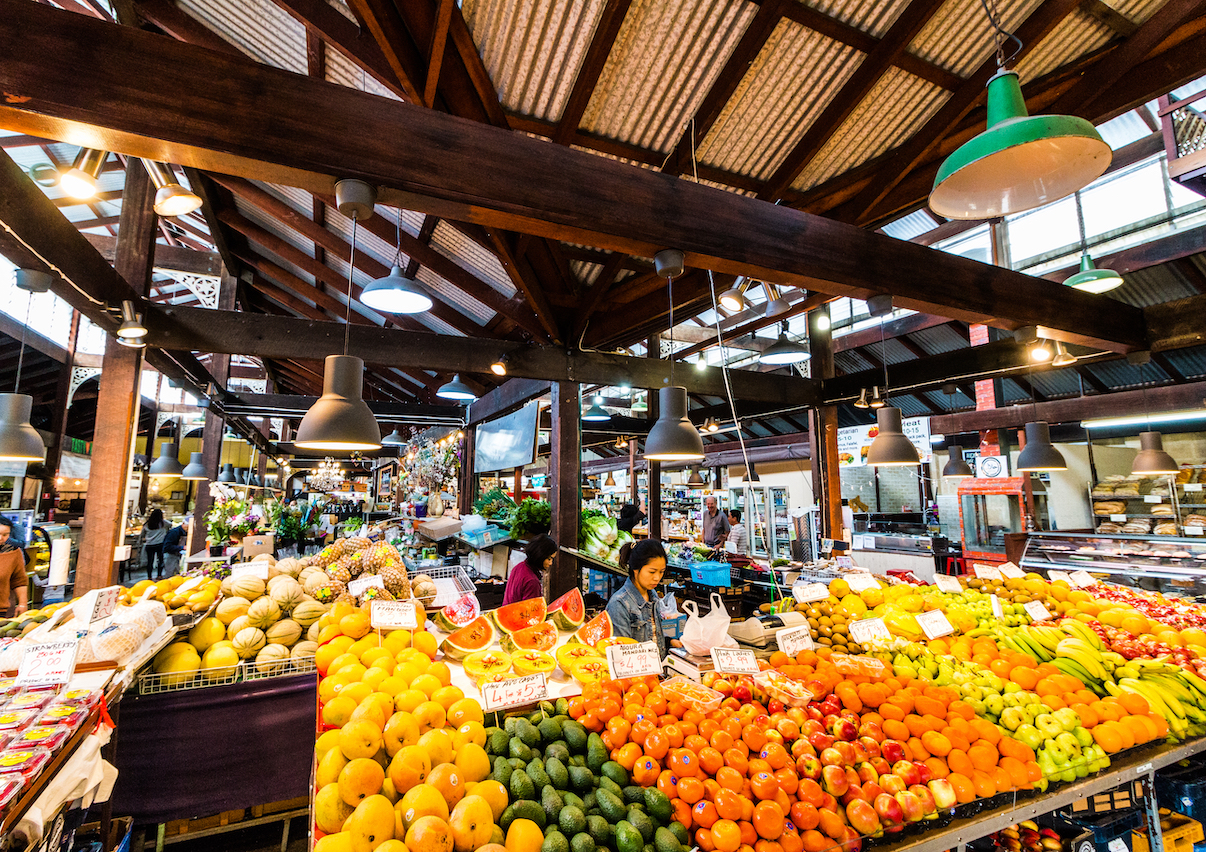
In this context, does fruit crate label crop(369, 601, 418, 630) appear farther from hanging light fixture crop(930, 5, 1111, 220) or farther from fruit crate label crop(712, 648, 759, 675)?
hanging light fixture crop(930, 5, 1111, 220)

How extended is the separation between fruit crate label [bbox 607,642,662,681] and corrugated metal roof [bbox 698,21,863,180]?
3198 millimetres

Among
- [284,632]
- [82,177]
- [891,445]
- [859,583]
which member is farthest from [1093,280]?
[82,177]

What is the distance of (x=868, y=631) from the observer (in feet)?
9.46

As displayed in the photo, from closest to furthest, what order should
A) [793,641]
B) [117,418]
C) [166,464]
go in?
[793,641] → [117,418] → [166,464]

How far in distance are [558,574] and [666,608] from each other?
4.23ft

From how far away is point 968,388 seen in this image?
11.0 meters

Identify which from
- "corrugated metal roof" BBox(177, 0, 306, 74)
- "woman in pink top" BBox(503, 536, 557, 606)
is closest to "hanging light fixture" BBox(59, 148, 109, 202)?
"corrugated metal roof" BBox(177, 0, 306, 74)

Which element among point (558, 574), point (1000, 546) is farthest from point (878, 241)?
point (1000, 546)

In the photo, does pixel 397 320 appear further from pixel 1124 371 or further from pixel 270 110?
pixel 1124 371

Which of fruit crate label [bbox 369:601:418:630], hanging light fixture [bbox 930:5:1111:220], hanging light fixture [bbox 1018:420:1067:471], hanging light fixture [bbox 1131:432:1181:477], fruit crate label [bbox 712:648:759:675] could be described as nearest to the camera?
hanging light fixture [bbox 930:5:1111:220]

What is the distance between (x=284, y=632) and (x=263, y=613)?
0.15 meters

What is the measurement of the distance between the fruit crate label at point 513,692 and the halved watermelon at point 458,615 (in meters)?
0.70

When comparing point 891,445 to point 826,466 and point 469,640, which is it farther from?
point 469,640

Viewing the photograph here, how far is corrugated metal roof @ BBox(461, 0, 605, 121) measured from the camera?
2676 millimetres
